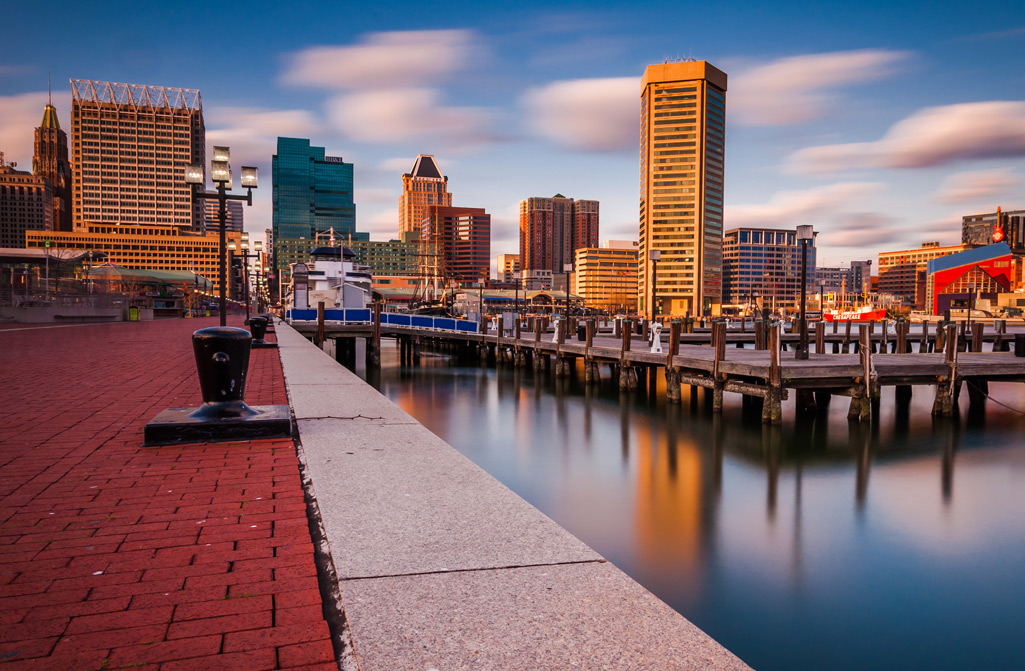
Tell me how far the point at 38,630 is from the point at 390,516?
1847 millimetres

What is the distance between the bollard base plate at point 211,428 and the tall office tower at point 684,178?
172 meters

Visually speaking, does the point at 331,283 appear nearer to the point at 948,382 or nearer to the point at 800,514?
the point at 948,382

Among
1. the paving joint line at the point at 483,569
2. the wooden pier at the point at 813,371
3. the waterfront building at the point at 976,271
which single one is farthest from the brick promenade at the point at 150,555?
the waterfront building at the point at 976,271

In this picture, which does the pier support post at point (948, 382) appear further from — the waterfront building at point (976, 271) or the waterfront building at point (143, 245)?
the waterfront building at point (143, 245)

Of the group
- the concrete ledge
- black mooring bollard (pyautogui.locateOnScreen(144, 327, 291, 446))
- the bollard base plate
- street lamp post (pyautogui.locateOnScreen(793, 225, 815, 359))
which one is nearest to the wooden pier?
street lamp post (pyautogui.locateOnScreen(793, 225, 815, 359))

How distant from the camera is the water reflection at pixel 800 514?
649 centimetres

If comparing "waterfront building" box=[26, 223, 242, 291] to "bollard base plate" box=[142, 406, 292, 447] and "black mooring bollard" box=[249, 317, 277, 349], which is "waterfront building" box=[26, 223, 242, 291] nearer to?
"black mooring bollard" box=[249, 317, 277, 349]

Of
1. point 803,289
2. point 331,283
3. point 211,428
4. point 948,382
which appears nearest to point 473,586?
point 211,428

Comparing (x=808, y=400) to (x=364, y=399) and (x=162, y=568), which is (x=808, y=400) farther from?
(x=162, y=568)

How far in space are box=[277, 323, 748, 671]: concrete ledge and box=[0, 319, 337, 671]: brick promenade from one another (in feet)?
0.81

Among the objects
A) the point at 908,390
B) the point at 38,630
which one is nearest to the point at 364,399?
the point at 38,630

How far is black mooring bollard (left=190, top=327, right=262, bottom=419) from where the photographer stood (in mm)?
6398

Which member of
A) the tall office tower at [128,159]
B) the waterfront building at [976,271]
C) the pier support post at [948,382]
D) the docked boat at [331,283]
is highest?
the tall office tower at [128,159]

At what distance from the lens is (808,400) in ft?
64.1
